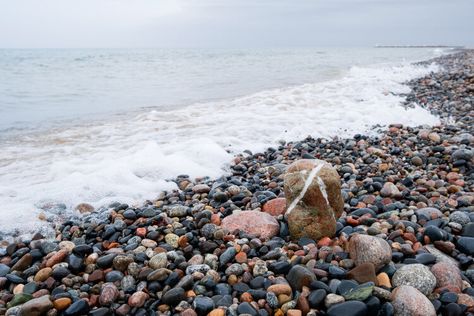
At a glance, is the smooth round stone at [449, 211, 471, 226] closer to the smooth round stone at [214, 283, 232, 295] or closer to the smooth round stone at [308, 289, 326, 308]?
the smooth round stone at [308, 289, 326, 308]

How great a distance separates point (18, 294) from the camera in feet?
7.70

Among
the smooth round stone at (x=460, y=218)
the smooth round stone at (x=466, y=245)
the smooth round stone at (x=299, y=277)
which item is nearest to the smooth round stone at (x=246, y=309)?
the smooth round stone at (x=299, y=277)

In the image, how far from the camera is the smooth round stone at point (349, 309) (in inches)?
80.2

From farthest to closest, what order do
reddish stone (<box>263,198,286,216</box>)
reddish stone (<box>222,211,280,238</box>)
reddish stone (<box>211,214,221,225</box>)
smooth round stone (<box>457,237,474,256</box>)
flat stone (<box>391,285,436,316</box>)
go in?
reddish stone (<box>263,198,286,216</box>) < reddish stone (<box>211,214,221,225</box>) < reddish stone (<box>222,211,280,238</box>) < smooth round stone (<box>457,237,474,256</box>) < flat stone (<box>391,285,436,316</box>)

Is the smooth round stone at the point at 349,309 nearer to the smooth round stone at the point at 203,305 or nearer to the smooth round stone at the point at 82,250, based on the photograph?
the smooth round stone at the point at 203,305

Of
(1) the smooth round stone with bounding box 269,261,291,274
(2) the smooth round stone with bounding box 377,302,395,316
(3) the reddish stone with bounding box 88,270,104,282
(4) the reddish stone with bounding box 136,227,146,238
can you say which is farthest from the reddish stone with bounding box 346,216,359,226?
(3) the reddish stone with bounding box 88,270,104,282

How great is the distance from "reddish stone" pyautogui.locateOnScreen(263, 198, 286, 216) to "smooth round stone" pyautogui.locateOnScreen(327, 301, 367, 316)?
132 centimetres

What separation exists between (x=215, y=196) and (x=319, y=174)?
1.23m

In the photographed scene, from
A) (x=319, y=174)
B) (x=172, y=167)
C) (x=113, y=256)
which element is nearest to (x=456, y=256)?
(x=319, y=174)

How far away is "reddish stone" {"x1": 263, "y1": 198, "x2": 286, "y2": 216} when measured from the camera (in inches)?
133

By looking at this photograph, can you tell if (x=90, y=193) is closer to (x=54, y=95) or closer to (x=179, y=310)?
(x=179, y=310)

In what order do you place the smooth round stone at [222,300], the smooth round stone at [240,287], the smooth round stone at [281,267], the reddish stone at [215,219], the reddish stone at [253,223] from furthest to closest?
the reddish stone at [215,219]
the reddish stone at [253,223]
the smooth round stone at [281,267]
the smooth round stone at [240,287]
the smooth round stone at [222,300]

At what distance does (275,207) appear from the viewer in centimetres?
342

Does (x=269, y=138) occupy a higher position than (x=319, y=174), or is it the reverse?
(x=319, y=174)
